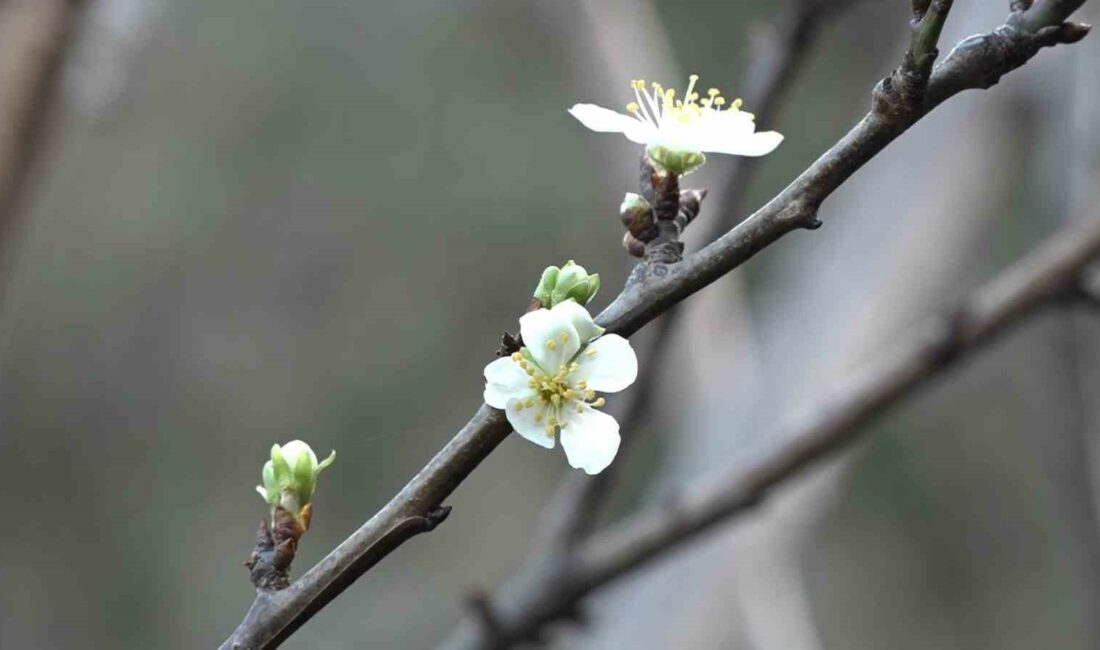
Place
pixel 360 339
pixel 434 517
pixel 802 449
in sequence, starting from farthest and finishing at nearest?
pixel 360 339
pixel 802 449
pixel 434 517

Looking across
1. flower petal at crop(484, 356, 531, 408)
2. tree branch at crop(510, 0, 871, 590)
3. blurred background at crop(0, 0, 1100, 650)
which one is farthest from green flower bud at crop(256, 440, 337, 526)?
blurred background at crop(0, 0, 1100, 650)

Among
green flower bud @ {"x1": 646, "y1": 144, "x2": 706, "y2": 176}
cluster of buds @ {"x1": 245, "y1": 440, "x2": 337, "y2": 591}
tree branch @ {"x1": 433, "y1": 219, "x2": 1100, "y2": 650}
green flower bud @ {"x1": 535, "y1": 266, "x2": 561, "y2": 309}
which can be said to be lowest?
cluster of buds @ {"x1": 245, "y1": 440, "x2": 337, "y2": 591}

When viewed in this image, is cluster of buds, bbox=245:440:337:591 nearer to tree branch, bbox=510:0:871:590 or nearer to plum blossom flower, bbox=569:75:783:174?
plum blossom flower, bbox=569:75:783:174

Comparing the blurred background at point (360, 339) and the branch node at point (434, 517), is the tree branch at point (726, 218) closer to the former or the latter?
the branch node at point (434, 517)

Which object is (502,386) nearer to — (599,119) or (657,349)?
(599,119)

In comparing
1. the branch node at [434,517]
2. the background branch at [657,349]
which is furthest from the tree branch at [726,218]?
the branch node at [434,517]

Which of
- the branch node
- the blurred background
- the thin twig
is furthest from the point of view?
the blurred background

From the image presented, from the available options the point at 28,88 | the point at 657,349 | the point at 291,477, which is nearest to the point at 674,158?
the point at 291,477

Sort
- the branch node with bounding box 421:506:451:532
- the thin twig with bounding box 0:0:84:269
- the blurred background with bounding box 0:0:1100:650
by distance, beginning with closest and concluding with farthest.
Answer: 1. the branch node with bounding box 421:506:451:532
2. the thin twig with bounding box 0:0:84:269
3. the blurred background with bounding box 0:0:1100:650
